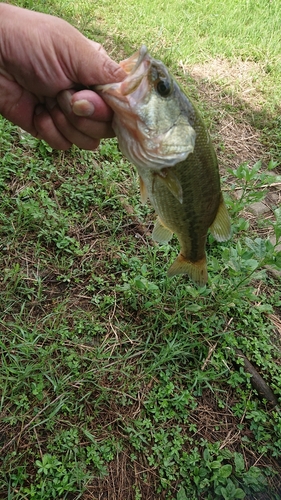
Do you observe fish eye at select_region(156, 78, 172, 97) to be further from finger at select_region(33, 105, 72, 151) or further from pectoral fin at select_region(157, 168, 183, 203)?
finger at select_region(33, 105, 72, 151)

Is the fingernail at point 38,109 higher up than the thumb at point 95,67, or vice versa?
the thumb at point 95,67

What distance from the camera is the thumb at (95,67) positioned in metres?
1.46

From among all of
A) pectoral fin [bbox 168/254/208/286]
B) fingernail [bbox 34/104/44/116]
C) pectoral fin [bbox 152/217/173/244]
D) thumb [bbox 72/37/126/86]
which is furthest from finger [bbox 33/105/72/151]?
pectoral fin [bbox 168/254/208/286]

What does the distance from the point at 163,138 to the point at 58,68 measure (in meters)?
0.58

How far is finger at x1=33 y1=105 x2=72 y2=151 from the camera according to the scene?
6.19 ft

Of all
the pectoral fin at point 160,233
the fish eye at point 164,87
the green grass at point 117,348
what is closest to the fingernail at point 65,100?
the fish eye at point 164,87

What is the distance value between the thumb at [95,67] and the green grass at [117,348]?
120 cm

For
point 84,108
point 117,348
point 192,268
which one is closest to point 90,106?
point 84,108

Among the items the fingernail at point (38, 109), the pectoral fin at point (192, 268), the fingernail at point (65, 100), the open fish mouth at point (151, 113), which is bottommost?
the pectoral fin at point (192, 268)

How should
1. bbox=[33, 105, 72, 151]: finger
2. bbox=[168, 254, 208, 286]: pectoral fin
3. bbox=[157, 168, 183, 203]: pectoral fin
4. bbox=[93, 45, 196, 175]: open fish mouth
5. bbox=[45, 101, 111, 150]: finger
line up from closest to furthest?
bbox=[93, 45, 196, 175]: open fish mouth, bbox=[157, 168, 183, 203]: pectoral fin, bbox=[45, 101, 111, 150]: finger, bbox=[33, 105, 72, 151]: finger, bbox=[168, 254, 208, 286]: pectoral fin

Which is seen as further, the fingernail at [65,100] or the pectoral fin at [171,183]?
the fingernail at [65,100]

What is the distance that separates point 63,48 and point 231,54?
3.91 metres

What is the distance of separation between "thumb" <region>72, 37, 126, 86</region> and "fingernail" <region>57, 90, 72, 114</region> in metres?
0.08

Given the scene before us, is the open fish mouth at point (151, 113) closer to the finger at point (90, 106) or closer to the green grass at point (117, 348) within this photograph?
the finger at point (90, 106)
